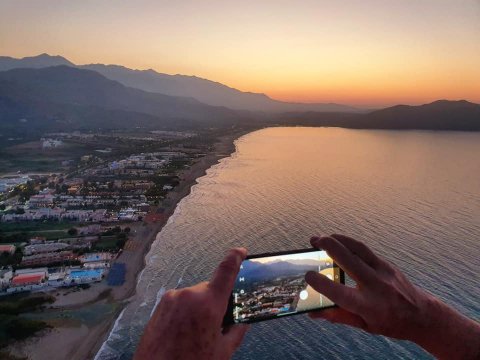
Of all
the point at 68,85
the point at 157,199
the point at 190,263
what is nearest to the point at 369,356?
the point at 190,263

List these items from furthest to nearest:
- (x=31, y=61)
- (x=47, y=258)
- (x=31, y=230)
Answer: (x=31, y=61), (x=31, y=230), (x=47, y=258)

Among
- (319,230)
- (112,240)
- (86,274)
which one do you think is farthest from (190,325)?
(112,240)

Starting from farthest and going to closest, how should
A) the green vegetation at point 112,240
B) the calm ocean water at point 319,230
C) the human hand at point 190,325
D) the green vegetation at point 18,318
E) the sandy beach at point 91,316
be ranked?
the green vegetation at point 112,240, the green vegetation at point 18,318, the calm ocean water at point 319,230, the sandy beach at point 91,316, the human hand at point 190,325

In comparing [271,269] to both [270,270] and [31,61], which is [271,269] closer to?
[270,270]

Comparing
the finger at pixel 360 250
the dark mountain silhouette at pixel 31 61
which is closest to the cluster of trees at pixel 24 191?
the finger at pixel 360 250

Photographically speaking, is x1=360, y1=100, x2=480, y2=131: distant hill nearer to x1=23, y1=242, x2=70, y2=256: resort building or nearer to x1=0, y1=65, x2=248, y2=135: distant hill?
x1=0, y1=65, x2=248, y2=135: distant hill

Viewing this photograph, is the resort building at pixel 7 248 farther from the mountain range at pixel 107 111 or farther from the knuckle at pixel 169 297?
the mountain range at pixel 107 111

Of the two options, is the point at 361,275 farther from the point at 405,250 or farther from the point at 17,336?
the point at 405,250
